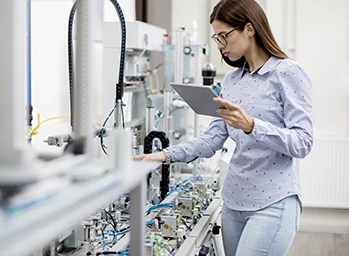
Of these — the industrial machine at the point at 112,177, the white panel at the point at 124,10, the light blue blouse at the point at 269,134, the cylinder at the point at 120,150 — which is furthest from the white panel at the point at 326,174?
the cylinder at the point at 120,150

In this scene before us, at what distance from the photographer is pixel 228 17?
1.97 m

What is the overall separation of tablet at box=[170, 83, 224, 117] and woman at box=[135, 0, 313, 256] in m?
0.08

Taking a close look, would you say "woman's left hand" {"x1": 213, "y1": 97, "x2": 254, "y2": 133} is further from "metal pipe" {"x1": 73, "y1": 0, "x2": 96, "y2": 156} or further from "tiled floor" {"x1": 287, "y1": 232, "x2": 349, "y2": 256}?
"tiled floor" {"x1": 287, "y1": 232, "x2": 349, "y2": 256}

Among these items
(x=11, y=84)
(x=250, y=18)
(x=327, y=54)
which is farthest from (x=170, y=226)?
(x=327, y=54)

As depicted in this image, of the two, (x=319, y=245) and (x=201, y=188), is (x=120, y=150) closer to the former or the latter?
(x=201, y=188)

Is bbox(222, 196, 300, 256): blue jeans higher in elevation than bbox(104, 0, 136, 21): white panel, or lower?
lower

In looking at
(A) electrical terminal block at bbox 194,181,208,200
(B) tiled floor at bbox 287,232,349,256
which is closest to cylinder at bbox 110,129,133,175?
(A) electrical terminal block at bbox 194,181,208,200

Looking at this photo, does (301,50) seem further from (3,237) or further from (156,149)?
(3,237)

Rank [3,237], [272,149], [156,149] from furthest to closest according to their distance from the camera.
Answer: [156,149] → [272,149] → [3,237]

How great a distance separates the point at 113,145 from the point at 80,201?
226mm

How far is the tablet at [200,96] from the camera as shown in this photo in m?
1.86

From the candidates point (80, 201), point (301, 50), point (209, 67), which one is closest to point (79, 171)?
point (80, 201)

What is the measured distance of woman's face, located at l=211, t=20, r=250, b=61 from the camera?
1.97m

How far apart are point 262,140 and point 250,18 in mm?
469
